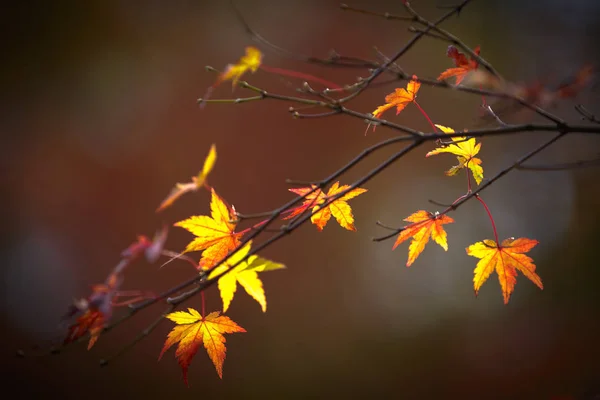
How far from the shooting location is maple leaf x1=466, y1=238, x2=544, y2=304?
0.68 metres

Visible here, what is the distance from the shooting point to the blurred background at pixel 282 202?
1.68 metres

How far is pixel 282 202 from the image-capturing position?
1882 mm

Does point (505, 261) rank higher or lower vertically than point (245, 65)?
lower

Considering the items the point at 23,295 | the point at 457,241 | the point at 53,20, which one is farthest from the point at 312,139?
the point at 23,295

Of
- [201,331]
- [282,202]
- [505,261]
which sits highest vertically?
[282,202]

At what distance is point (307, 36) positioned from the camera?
1897 mm

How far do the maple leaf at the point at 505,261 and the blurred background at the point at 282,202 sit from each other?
122 cm

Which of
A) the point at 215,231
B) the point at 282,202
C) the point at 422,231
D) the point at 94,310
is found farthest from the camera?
the point at 282,202

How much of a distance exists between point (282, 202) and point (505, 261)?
126 centimetres

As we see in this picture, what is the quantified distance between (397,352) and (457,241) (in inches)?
23.8

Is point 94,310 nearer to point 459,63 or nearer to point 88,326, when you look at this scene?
point 88,326

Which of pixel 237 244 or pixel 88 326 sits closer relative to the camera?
pixel 88 326

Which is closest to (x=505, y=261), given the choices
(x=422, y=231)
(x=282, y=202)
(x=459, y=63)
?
(x=422, y=231)

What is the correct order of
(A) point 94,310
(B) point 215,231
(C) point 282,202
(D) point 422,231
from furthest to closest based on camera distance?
(C) point 282,202 < (D) point 422,231 < (B) point 215,231 < (A) point 94,310
